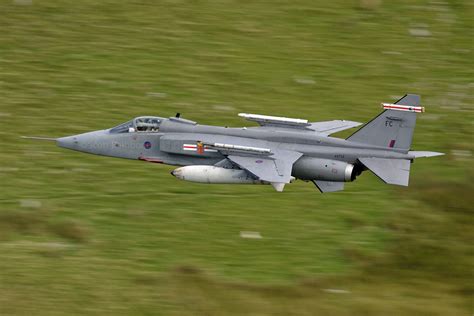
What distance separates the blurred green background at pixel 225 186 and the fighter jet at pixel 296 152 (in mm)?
2540

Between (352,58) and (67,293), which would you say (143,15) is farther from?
(67,293)

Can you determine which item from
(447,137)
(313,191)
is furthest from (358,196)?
(447,137)

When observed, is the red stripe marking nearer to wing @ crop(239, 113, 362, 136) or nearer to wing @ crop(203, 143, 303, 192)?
wing @ crop(239, 113, 362, 136)

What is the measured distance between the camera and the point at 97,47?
57219mm

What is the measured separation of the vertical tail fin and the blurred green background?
3898 mm

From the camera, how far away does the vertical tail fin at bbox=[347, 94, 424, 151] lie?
3969 cm

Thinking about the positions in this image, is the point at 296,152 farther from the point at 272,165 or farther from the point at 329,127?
the point at 329,127

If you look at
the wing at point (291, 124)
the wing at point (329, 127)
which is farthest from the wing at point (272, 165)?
the wing at point (329, 127)

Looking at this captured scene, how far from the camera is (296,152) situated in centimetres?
3997

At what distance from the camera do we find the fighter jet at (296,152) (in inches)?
1549

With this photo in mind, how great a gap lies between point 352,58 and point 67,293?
2607cm

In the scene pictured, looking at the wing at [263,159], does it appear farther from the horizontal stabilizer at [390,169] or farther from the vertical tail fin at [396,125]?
the vertical tail fin at [396,125]

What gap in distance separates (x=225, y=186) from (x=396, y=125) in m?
8.54

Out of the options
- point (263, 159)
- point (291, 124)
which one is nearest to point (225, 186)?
point (291, 124)
